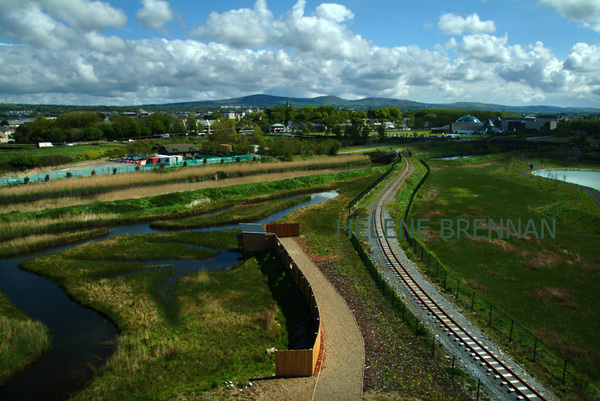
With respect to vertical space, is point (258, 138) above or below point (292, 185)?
above

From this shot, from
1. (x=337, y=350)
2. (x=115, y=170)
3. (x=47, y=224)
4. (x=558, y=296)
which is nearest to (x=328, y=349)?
(x=337, y=350)

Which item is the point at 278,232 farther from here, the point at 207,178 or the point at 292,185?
the point at 207,178

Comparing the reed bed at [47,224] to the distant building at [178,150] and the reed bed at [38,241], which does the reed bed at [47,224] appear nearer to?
the reed bed at [38,241]

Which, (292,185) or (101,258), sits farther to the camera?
(292,185)

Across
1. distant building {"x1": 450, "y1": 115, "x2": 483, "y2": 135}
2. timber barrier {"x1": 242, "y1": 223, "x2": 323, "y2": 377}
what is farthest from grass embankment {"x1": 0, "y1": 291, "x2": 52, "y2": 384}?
distant building {"x1": 450, "y1": 115, "x2": 483, "y2": 135}

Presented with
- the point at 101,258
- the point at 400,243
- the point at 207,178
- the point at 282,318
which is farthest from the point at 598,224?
the point at 207,178

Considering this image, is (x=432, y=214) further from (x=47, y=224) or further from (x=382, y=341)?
(x=47, y=224)
